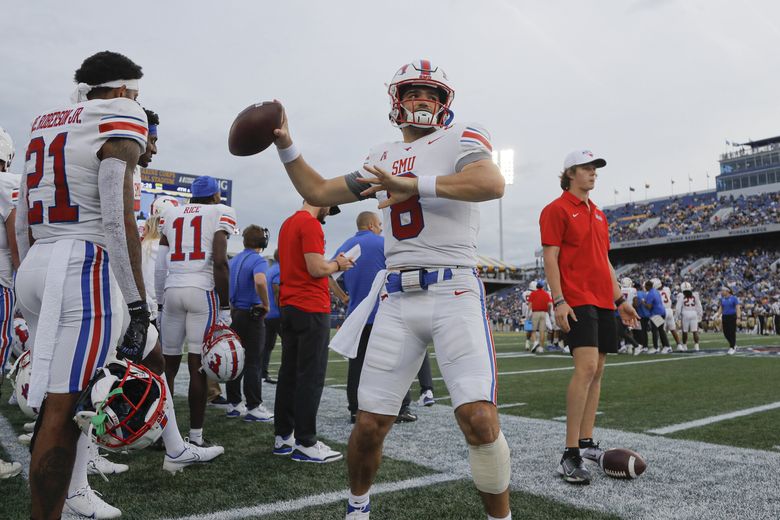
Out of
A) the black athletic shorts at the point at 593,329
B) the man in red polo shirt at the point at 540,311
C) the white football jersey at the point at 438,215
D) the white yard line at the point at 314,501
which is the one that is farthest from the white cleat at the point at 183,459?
the man in red polo shirt at the point at 540,311

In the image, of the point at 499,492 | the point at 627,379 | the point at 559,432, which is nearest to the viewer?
the point at 499,492

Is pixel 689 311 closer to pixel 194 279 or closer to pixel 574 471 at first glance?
pixel 574 471

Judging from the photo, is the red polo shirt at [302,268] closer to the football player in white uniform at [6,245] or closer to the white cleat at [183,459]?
the white cleat at [183,459]

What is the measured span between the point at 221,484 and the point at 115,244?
5.85 feet

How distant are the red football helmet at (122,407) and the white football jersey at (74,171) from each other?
22.1 inches

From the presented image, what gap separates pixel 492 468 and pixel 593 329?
5.80ft

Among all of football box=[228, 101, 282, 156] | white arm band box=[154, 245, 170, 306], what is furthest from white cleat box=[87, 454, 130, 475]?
football box=[228, 101, 282, 156]

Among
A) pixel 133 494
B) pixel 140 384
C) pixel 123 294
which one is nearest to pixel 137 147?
pixel 123 294

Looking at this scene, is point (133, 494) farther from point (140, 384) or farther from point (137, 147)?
point (137, 147)

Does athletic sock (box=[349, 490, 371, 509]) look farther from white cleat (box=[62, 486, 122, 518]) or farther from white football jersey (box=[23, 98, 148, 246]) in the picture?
white football jersey (box=[23, 98, 148, 246])

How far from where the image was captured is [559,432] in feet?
15.7

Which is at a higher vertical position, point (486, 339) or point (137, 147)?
point (137, 147)

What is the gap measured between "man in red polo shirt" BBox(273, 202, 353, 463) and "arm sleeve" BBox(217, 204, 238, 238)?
0.43m

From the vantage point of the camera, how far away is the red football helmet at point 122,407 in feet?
7.09
